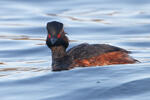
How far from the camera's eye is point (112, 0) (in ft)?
90.9

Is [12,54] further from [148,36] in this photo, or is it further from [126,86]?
[126,86]

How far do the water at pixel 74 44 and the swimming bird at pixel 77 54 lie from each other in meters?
0.41

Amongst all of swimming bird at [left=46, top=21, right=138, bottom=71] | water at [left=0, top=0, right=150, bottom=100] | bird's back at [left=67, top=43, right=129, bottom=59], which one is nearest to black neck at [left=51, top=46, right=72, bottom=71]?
swimming bird at [left=46, top=21, right=138, bottom=71]

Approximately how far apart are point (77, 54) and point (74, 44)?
4.24 m

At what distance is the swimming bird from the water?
0.41 meters

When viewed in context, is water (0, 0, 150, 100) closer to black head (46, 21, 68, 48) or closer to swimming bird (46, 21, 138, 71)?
swimming bird (46, 21, 138, 71)

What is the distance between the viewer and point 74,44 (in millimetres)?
18625

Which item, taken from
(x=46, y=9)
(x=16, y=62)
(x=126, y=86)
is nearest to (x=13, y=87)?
(x=126, y=86)

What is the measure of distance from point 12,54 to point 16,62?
158cm

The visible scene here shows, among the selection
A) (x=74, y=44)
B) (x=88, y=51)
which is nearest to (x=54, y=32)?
(x=88, y=51)

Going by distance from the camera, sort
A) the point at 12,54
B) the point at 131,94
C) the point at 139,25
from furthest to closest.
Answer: the point at 139,25, the point at 12,54, the point at 131,94

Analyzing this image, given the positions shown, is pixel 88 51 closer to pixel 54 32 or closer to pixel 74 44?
pixel 54 32

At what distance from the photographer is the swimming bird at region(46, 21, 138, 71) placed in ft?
45.7

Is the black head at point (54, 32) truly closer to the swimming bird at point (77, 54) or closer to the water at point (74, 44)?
the swimming bird at point (77, 54)
